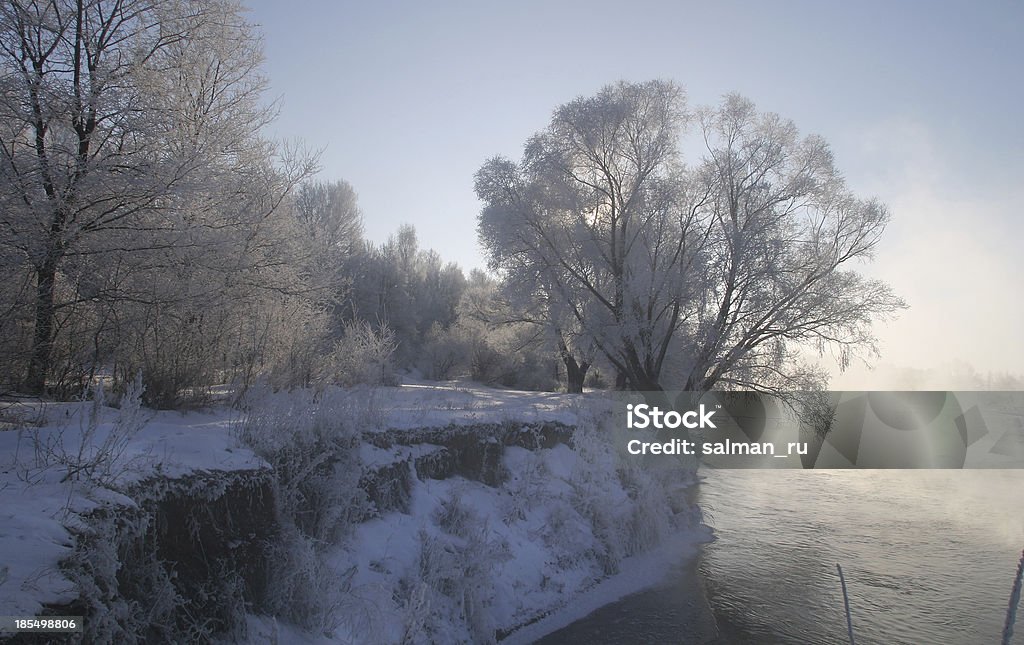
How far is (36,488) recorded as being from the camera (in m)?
4.08

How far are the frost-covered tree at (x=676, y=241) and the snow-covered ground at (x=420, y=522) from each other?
6699 millimetres

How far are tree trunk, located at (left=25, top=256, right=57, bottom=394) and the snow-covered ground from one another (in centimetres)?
90

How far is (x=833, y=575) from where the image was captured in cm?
921

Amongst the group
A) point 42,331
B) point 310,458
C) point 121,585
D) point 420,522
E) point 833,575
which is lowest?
point 833,575

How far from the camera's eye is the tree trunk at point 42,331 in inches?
269

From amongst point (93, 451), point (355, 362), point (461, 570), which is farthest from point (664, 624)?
point (355, 362)

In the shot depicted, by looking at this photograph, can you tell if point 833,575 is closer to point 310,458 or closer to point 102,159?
point 310,458

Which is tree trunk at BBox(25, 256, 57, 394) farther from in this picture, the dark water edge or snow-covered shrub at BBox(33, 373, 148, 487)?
the dark water edge

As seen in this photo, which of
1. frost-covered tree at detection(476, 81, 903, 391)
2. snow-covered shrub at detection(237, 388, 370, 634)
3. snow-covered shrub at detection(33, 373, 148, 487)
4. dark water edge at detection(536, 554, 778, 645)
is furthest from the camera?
frost-covered tree at detection(476, 81, 903, 391)

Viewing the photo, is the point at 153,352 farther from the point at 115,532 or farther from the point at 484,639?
the point at 484,639

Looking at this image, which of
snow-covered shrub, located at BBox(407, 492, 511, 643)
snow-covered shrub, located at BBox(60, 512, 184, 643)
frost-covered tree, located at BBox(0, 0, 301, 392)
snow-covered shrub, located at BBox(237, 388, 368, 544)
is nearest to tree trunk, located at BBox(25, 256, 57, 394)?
frost-covered tree, located at BBox(0, 0, 301, 392)

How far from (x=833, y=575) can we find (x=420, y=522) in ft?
20.9

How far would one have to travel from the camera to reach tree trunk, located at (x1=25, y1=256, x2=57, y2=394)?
22.4 feet

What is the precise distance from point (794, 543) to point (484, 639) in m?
6.82
